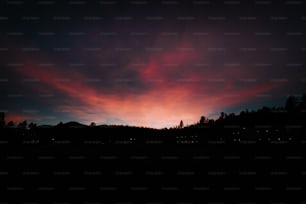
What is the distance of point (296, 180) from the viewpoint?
6.54 metres

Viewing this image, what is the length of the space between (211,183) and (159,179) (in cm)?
116

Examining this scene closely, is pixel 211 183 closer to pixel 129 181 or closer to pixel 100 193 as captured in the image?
pixel 129 181

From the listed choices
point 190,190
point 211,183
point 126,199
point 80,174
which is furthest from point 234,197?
point 80,174

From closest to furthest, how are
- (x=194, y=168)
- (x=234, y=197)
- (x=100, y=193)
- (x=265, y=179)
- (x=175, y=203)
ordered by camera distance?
(x=175, y=203), (x=234, y=197), (x=100, y=193), (x=265, y=179), (x=194, y=168)

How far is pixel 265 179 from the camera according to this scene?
6641 mm

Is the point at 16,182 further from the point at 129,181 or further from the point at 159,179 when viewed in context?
the point at 159,179

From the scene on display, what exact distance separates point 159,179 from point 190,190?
124 centimetres

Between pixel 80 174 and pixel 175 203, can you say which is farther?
pixel 80 174

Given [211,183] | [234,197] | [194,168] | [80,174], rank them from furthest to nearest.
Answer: [194,168], [80,174], [211,183], [234,197]

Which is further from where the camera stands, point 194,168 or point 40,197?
point 194,168

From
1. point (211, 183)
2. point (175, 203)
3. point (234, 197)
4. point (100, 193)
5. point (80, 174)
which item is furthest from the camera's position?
point (80, 174)

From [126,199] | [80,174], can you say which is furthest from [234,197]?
[80,174]

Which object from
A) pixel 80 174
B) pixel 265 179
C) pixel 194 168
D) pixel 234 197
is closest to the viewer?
pixel 234 197

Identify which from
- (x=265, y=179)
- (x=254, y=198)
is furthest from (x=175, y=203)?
(x=265, y=179)
